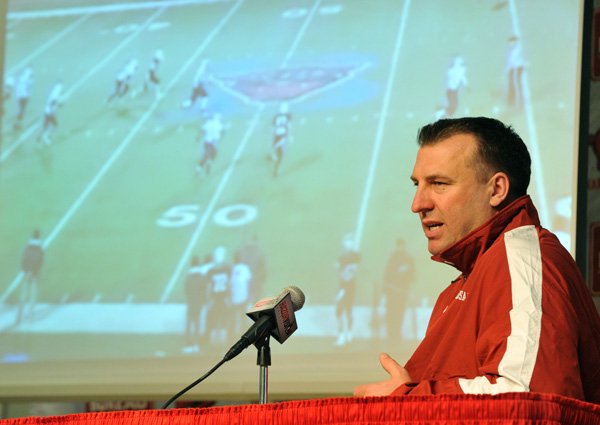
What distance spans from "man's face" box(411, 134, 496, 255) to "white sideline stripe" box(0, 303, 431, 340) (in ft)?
5.63

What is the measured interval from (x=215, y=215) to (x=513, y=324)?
256 cm

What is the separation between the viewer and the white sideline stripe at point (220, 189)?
13.3 ft

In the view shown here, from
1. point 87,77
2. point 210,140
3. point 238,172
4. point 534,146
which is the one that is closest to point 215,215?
point 238,172

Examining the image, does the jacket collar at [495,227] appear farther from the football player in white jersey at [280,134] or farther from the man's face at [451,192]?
the football player in white jersey at [280,134]

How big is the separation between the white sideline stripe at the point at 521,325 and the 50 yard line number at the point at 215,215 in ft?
7.50

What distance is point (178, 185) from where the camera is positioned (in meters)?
4.19

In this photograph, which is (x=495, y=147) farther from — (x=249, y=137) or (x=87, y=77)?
(x=87, y=77)

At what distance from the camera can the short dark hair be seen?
2.05 m

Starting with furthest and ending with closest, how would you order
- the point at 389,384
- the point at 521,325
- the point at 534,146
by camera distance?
1. the point at 534,146
2. the point at 389,384
3. the point at 521,325

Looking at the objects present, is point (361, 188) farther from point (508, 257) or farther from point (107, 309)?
point (508, 257)

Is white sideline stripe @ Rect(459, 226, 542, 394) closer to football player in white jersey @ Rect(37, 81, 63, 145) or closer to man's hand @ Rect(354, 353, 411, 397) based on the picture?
man's hand @ Rect(354, 353, 411, 397)

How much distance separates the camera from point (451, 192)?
6.74 feet

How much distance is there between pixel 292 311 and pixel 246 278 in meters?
2.06

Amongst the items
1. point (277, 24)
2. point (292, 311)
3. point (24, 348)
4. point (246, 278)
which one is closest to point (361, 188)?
point (246, 278)
